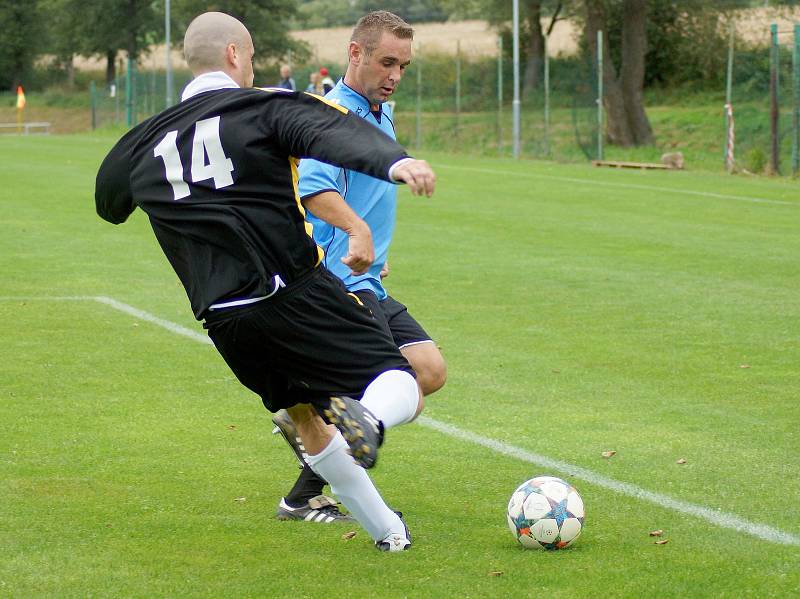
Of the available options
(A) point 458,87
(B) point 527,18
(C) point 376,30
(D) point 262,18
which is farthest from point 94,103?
(C) point 376,30

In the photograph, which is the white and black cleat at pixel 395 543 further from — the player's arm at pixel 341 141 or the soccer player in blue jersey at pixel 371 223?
the player's arm at pixel 341 141

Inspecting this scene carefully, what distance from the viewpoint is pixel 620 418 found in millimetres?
7258

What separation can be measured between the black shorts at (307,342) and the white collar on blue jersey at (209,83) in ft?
2.35

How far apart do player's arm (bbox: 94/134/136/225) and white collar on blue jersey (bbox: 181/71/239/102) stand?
1.12 ft

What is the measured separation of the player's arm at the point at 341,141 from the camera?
3732mm

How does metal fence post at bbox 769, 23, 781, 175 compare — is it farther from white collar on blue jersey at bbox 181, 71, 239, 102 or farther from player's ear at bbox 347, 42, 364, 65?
white collar on blue jersey at bbox 181, 71, 239, 102

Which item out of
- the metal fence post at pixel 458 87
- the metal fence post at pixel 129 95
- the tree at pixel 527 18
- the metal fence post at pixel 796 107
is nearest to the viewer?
the metal fence post at pixel 796 107

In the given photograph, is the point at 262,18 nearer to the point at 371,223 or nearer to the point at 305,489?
the point at 371,223

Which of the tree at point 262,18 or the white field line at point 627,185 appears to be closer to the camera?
the white field line at point 627,185

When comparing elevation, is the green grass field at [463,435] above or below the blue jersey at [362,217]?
below

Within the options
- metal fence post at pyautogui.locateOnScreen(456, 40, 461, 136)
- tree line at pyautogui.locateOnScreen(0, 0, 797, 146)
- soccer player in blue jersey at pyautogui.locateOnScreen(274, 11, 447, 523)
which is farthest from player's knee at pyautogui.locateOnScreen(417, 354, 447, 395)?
metal fence post at pyautogui.locateOnScreen(456, 40, 461, 136)

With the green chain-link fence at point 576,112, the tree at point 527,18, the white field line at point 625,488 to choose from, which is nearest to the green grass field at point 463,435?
the white field line at point 625,488

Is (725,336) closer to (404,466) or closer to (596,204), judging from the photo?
(404,466)

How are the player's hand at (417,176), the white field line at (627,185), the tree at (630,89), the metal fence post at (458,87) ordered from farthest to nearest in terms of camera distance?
the metal fence post at (458,87), the tree at (630,89), the white field line at (627,185), the player's hand at (417,176)
